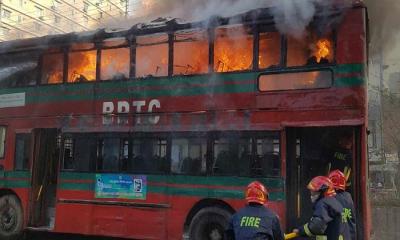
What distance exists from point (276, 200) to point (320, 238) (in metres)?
2.36

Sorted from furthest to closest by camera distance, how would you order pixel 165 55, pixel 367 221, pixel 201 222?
1. pixel 165 55
2. pixel 201 222
3. pixel 367 221

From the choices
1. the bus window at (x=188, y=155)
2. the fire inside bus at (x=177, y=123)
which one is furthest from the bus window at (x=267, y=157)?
the bus window at (x=188, y=155)

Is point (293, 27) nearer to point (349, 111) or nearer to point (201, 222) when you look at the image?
point (349, 111)

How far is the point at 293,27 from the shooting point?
313 inches

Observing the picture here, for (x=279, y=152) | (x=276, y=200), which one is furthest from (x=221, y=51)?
(x=276, y=200)

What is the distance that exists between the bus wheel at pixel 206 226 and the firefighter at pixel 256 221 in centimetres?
393

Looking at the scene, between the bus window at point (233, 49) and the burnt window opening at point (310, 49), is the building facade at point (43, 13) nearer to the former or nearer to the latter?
the bus window at point (233, 49)

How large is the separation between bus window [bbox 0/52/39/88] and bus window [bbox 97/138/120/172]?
233 cm

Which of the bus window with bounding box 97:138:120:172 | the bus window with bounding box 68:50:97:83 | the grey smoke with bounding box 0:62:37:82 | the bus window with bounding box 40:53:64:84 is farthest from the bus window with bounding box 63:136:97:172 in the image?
the grey smoke with bounding box 0:62:37:82

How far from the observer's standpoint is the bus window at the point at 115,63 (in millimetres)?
9422

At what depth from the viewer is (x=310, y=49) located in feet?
25.8

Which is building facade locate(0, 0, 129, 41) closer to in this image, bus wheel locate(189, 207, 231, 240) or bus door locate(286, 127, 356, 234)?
bus wheel locate(189, 207, 231, 240)

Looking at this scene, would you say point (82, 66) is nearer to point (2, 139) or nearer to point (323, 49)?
point (2, 139)

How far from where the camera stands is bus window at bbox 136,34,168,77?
9.04 m
